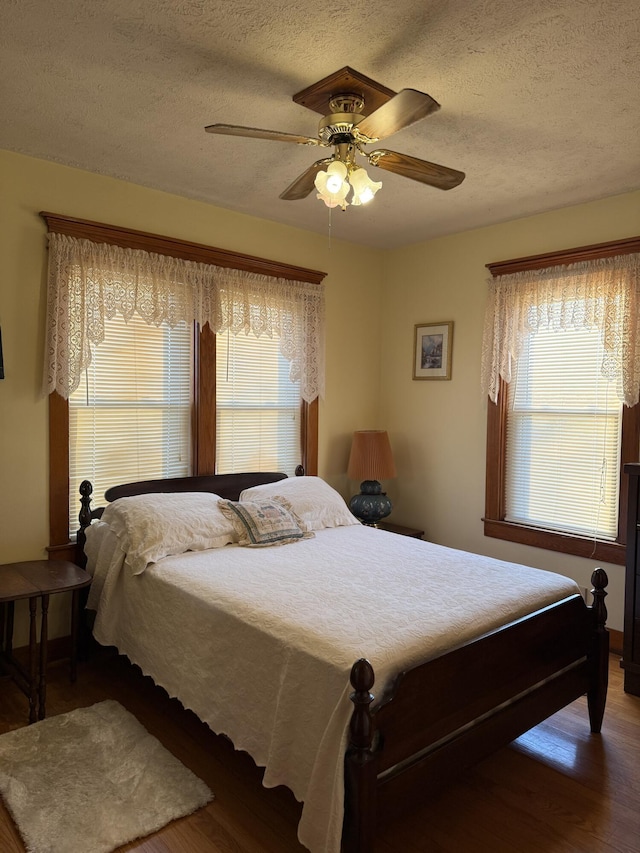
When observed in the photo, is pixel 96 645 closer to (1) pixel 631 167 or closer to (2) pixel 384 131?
(2) pixel 384 131

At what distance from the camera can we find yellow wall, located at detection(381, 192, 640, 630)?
3.81 meters

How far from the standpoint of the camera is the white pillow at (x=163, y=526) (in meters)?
2.94

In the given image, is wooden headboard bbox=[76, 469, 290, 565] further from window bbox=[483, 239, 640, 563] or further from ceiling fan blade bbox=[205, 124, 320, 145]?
ceiling fan blade bbox=[205, 124, 320, 145]

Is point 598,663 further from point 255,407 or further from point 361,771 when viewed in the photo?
point 255,407

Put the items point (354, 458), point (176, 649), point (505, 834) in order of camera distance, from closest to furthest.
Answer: point (505, 834)
point (176, 649)
point (354, 458)

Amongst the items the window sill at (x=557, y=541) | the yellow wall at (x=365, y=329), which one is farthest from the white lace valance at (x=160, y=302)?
the window sill at (x=557, y=541)

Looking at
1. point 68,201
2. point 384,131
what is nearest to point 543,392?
point 384,131

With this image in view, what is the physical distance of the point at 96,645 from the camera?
3.33 metres

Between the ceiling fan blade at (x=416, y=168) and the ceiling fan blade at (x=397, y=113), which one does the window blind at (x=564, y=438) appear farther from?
the ceiling fan blade at (x=397, y=113)

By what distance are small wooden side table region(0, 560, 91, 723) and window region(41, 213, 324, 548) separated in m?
0.31

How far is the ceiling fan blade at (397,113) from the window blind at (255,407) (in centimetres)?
205

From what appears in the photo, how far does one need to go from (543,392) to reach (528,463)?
1.63 feet

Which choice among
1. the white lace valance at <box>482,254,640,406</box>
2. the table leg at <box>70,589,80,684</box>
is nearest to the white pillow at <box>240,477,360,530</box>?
the table leg at <box>70,589,80,684</box>

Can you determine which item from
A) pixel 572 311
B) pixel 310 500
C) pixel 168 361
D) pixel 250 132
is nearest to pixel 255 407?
pixel 168 361
